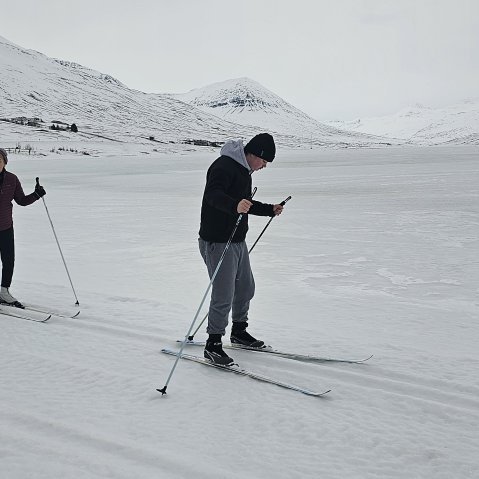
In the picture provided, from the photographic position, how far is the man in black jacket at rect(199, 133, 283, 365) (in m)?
4.19

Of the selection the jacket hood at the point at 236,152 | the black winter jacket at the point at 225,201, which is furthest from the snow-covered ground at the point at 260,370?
the jacket hood at the point at 236,152

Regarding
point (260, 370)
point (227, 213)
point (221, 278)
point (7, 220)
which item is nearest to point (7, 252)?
point (7, 220)

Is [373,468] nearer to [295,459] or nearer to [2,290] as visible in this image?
[295,459]

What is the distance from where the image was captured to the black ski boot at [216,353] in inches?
175

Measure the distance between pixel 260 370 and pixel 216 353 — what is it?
1.27 feet

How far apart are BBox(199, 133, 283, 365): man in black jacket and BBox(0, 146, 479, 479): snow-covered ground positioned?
1.59 feet

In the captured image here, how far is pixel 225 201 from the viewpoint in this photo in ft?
13.5

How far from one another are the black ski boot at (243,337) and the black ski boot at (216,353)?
0.39m

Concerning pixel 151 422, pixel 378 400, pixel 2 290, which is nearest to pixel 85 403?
pixel 151 422

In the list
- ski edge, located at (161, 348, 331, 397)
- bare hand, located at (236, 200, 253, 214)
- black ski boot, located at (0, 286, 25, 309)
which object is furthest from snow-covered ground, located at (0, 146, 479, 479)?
bare hand, located at (236, 200, 253, 214)

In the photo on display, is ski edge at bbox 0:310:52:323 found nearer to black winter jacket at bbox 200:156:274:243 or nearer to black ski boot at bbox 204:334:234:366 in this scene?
black ski boot at bbox 204:334:234:366

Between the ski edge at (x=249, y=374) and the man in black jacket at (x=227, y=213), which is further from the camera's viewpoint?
the man in black jacket at (x=227, y=213)

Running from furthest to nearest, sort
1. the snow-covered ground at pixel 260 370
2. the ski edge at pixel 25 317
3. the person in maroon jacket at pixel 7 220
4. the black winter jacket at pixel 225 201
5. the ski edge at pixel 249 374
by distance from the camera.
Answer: the person in maroon jacket at pixel 7 220
the ski edge at pixel 25 317
the black winter jacket at pixel 225 201
the ski edge at pixel 249 374
the snow-covered ground at pixel 260 370

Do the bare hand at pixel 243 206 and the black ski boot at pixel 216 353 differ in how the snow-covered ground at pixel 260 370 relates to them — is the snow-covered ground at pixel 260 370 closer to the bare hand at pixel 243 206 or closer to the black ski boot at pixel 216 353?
the black ski boot at pixel 216 353
